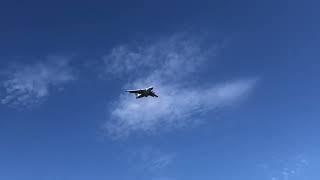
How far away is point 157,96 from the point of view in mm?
111750

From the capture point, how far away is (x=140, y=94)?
4395 inches

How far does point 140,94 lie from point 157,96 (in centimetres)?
364
